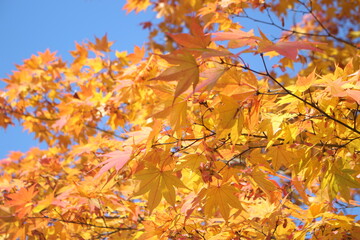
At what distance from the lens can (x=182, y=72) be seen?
83 cm

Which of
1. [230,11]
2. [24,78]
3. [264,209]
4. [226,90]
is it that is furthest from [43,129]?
[226,90]

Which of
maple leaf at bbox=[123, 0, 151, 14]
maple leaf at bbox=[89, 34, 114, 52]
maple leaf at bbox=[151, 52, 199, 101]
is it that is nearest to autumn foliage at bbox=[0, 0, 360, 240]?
maple leaf at bbox=[151, 52, 199, 101]

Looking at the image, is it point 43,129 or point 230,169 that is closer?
point 230,169

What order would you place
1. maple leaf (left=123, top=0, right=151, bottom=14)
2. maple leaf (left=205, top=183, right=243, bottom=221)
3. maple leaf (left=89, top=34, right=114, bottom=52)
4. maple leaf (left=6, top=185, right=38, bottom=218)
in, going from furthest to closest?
maple leaf (left=123, top=0, right=151, bottom=14) < maple leaf (left=89, top=34, right=114, bottom=52) < maple leaf (left=6, top=185, right=38, bottom=218) < maple leaf (left=205, top=183, right=243, bottom=221)

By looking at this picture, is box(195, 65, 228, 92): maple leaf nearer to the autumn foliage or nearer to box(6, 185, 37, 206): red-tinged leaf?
the autumn foliage

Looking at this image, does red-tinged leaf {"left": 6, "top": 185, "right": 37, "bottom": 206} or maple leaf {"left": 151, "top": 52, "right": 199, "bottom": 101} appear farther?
red-tinged leaf {"left": 6, "top": 185, "right": 37, "bottom": 206}

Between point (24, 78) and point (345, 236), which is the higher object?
point (24, 78)

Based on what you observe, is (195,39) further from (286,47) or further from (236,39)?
(286,47)

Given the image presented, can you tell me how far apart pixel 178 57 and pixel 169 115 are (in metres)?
0.25

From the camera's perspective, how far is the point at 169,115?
1.05 m

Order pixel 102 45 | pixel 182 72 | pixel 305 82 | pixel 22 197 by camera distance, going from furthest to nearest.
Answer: pixel 102 45 < pixel 22 197 < pixel 305 82 < pixel 182 72

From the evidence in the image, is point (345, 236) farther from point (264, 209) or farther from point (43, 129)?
point (43, 129)

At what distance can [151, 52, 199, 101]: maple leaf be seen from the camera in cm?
81

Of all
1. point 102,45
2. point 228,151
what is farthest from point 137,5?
point 228,151
